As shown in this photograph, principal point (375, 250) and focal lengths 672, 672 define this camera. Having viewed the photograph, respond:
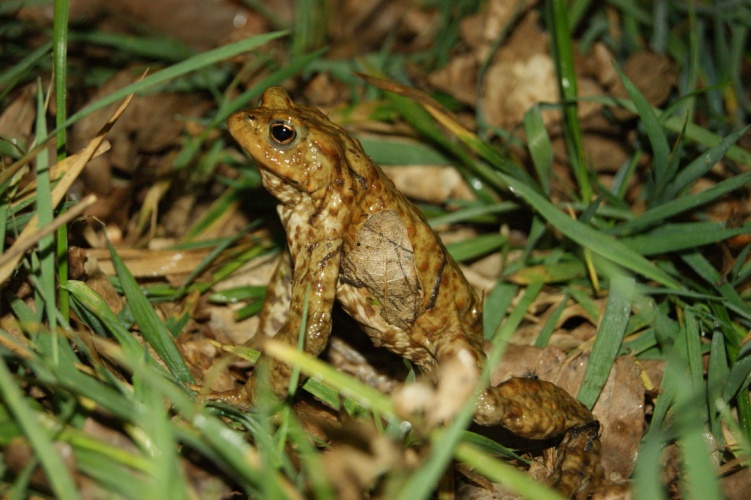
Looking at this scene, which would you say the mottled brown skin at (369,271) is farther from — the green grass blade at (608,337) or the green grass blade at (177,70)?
the green grass blade at (177,70)

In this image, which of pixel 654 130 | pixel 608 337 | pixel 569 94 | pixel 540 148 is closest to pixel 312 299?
pixel 608 337

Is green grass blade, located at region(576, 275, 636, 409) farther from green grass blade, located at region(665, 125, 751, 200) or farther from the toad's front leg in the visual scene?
the toad's front leg

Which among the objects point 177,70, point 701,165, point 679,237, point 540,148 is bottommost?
point 177,70

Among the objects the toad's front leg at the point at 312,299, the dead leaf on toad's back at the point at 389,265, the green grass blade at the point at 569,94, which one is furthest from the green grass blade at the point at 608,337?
the toad's front leg at the point at 312,299

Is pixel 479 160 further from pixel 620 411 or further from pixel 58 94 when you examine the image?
pixel 58 94

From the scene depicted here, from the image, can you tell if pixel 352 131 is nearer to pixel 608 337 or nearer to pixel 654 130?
pixel 654 130

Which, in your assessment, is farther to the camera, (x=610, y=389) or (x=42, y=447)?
(x=610, y=389)

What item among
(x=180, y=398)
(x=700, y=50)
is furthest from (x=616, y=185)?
(x=180, y=398)

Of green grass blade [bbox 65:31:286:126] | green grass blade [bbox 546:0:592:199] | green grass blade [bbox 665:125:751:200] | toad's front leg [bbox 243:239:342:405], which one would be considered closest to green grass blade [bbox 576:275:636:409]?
green grass blade [bbox 665:125:751:200]
